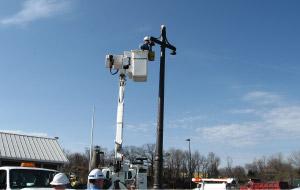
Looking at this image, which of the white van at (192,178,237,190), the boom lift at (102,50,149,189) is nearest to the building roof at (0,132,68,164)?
the white van at (192,178,237,190)

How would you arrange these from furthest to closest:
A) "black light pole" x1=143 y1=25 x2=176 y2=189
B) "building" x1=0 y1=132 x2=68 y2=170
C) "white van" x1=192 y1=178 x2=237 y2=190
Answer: "white van" x1=192 y1=178 x2=237 y2=190, "building" x1=0 y1=132 x2=68 y2=170, "black light pole" x1=143 y1=25 x2=176 y2=189

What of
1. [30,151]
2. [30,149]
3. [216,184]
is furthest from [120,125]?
[216,184]

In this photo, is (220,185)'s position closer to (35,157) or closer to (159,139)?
(35,157)

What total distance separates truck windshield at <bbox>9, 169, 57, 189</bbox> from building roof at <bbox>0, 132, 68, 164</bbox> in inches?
440

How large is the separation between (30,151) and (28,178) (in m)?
12.3

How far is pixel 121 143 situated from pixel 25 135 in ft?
44.4

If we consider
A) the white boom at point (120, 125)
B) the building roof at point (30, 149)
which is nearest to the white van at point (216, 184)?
the building roof at point (30, 149)

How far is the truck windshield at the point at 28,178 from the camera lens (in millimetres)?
13094

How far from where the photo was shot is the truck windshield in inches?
516

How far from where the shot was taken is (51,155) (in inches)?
987

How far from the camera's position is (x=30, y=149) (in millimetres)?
25438

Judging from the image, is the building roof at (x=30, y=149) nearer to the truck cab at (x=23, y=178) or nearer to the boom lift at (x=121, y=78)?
the boom lift at (x=121, y=78)

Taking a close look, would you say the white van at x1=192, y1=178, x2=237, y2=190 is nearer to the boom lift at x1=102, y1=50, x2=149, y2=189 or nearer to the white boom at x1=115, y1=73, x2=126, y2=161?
the boom lift at x1=102, y1=50, x2=149, y2=189

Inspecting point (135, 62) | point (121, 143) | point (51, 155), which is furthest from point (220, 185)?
point (135, 62)
